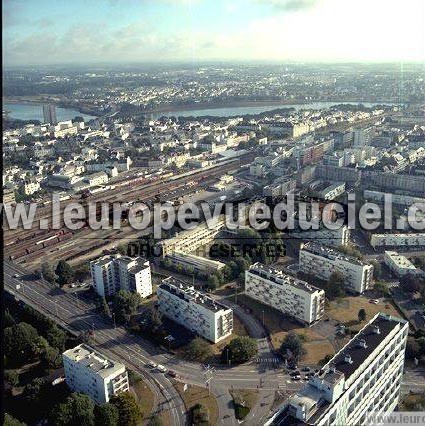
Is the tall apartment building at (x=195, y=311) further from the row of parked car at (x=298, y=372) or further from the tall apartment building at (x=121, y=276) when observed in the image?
the row of parked car at (x=298, y=372)

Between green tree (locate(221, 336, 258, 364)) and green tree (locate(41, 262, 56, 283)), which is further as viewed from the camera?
green tree (locate(41, 262, 56, 283))

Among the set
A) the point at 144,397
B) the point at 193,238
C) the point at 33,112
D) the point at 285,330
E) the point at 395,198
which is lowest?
the point at 144,397

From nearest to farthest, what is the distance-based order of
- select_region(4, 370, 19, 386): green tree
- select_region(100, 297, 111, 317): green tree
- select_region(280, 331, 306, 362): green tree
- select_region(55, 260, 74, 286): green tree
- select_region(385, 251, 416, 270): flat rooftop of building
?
1. select_region(4, 370, 19, 386): green tree
2. select_region(280, 331, 306, 362): green tree
3. select_region(100, 297, 111, 317): green tree
4. select_region(55, 260, 74, 286): green tree
5. select_region(385, 251, 416, 270): flat rooftop of building

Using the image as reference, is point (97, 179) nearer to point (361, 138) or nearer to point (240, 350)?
point (240, 350)

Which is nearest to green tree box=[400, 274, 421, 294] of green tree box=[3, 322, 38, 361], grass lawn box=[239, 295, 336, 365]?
grass lawn box=[239, 295, 336, 365]

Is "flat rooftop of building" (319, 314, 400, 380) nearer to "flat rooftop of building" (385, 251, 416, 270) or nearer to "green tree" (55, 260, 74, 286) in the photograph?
"flat rooftop of building" (385, 251, 416, 270)

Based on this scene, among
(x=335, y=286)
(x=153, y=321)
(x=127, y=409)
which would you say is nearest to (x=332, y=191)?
(x=335, y=286)
